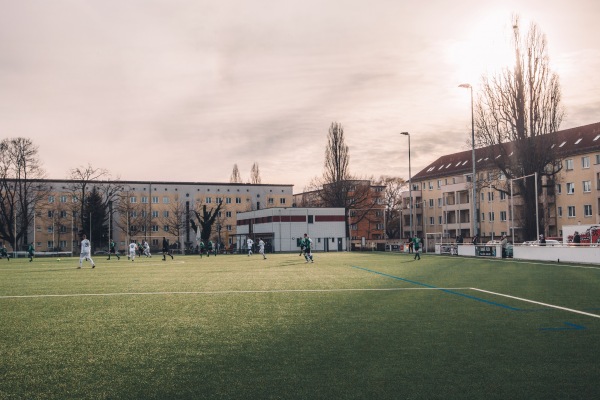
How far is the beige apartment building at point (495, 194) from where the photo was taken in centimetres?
7050

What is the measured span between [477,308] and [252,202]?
4252 inches

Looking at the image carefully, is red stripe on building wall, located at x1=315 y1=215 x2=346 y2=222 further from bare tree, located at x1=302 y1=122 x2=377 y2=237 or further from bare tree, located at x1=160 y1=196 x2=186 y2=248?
bare tree, located at x1=160 y1=196 x2=186 y2=248

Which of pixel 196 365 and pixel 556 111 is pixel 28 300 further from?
A: pixel 556 111

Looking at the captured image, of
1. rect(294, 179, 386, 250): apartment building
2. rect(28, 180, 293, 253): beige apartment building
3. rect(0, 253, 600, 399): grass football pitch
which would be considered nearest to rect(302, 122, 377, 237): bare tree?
rect(294, 179, 386, 250): apartment building

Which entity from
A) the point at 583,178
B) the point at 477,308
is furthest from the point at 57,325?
the point at 583,178

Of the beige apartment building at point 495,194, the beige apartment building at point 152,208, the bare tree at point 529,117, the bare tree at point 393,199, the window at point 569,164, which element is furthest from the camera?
the bare tree at point 393,199

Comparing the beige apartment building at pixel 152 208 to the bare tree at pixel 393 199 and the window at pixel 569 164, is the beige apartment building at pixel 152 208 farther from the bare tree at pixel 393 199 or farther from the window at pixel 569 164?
the window at pixel 569 164

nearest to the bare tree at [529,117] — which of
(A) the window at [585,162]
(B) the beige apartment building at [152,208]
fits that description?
(A) the window at [585,162]

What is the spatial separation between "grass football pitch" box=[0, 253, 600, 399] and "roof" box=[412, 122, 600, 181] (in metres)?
39.6

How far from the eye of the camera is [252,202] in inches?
4692

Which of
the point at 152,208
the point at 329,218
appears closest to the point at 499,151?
the point at 329,218

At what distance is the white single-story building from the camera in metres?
86.8

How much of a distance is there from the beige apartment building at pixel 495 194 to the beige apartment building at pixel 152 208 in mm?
31330

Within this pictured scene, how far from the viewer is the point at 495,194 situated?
86.8 meters
